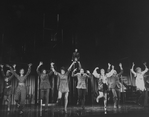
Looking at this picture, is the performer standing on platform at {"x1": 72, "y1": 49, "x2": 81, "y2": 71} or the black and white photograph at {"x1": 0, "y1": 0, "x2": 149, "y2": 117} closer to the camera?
the black and white photograph at {"x1": 0, "y1": 0, "x2": 149, "y2": 117}

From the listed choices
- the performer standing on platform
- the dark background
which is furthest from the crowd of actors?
the dark background

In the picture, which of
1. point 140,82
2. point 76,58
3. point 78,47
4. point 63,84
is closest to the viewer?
point 63,84

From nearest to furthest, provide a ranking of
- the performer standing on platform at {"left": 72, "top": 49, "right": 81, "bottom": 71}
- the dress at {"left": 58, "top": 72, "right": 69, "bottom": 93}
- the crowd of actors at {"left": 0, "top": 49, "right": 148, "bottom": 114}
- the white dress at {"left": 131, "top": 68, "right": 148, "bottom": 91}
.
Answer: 1. the crowd of actors at {"left": 0, "top": 49, "right": 148, "bottom": 114}
2. the dress at {"left": 58, "top": 72, "right": 69, "bottom": 93}
3. the white dress at {"left": 131, "top": 68, "right": 148, "bottom": 91}
4. the performer standing on platform at {"left": 72, "top": 49, "right": 81, "bottom": 71}

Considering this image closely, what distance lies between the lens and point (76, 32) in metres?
8.10

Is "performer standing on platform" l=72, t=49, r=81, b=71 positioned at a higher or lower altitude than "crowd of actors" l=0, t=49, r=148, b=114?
higher

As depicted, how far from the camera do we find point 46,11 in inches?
294

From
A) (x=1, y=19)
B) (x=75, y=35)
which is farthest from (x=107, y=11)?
(x=1, y=19)

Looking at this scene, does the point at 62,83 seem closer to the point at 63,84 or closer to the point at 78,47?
the point at 63,84

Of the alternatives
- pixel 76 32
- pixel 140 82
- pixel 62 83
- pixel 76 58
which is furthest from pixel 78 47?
pixel 140 82

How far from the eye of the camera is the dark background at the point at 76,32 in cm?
699

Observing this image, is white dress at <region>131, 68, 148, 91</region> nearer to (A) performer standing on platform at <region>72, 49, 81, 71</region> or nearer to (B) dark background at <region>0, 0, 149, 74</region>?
(B) dark background at <region>0, 0, 149, 74</region>

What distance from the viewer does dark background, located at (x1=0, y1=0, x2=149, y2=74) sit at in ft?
22.9

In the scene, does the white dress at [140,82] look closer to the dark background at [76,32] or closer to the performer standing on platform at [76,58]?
the dark background at [76,32]

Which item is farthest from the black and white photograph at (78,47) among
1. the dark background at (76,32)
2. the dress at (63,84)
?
the dress at (63,84)
